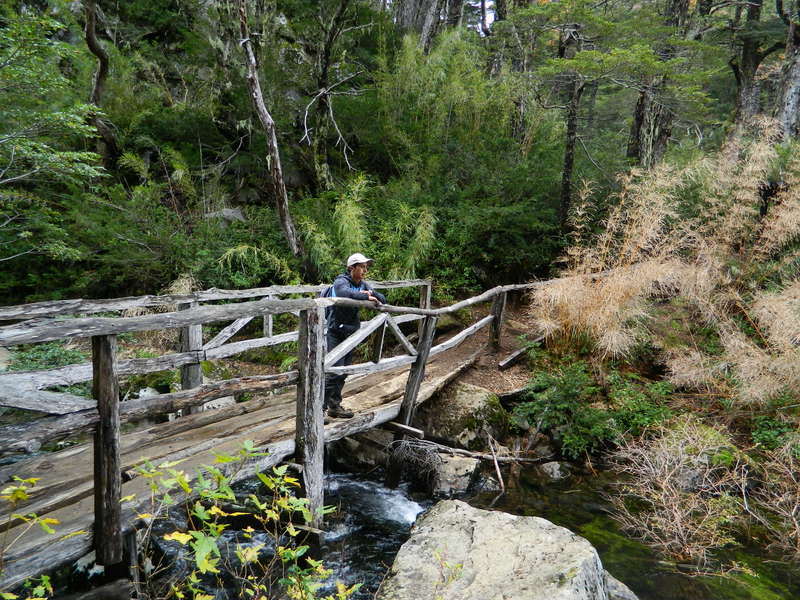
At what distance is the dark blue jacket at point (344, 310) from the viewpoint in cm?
489

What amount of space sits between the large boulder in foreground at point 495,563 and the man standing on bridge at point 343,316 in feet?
5.26

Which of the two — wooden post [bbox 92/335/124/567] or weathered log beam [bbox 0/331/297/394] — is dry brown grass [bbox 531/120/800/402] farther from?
wooden post [bbox 92/335/124/567]

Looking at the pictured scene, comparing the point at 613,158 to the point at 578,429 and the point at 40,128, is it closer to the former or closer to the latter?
the point at 578,429

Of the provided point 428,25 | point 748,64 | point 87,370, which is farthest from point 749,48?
point 87,370

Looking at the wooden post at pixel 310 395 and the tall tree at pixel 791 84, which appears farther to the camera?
the tall tree at pixel 791 84

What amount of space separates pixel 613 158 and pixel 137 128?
39.3 ft

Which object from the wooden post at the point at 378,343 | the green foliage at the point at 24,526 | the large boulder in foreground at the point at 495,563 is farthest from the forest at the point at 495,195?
the green foliage at the point at 24,526

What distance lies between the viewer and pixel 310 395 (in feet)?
14.1

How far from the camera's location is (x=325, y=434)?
15.6ft

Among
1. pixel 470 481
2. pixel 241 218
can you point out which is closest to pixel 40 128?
pixel 241 218

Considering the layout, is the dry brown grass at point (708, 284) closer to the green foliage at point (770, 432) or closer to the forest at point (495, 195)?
the forest at point (495, 195)

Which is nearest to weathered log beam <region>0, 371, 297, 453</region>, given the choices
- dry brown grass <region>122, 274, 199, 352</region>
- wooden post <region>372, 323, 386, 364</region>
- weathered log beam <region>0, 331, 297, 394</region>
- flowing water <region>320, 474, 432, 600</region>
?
weathered log beam <region>0, 331, 297, 394</region>

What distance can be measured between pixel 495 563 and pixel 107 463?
2854mm

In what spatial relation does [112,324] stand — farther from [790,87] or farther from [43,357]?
[790,87]
